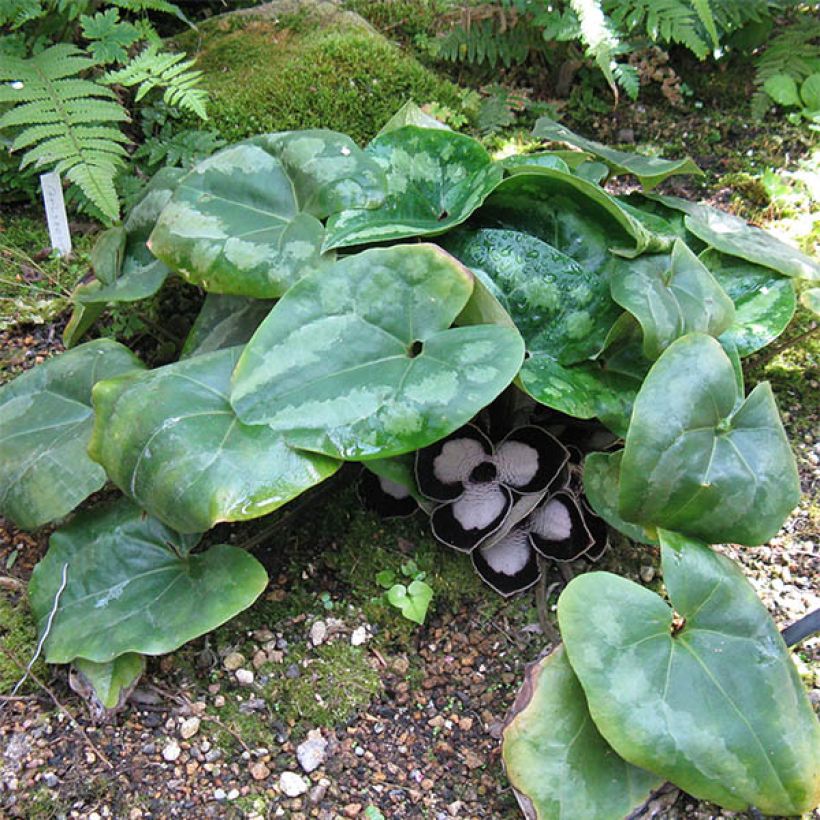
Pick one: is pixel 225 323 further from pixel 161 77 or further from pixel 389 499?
pixel 161 77

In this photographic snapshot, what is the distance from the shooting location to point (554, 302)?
67.6 inches

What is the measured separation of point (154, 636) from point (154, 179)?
1148mm

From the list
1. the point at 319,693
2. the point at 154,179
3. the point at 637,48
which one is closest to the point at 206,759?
the point at 319,693

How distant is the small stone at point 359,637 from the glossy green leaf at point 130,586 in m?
0.26

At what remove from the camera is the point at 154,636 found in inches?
60.4

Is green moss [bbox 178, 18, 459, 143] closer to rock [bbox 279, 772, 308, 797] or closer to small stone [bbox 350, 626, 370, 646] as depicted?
small stone [bbox 350, 626, 370, 646]

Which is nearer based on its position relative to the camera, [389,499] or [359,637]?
[359,637]

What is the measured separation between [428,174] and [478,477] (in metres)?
0.69

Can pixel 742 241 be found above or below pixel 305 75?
below

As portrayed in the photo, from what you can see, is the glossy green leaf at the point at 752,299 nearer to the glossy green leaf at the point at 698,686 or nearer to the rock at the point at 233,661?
the glossy green leaf at the point at 698,686

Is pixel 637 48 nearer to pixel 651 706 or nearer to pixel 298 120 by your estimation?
pixel 298 120

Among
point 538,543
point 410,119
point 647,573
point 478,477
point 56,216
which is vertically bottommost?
point 647,573

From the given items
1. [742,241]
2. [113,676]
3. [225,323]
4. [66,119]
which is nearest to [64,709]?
[113,676]

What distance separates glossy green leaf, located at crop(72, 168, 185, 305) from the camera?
1906 millimetres
